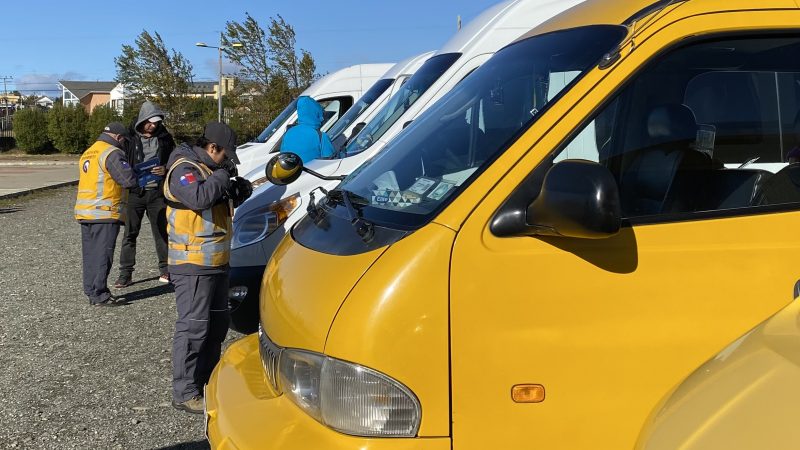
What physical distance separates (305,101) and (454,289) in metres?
5.29

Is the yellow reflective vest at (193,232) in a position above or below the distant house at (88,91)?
below

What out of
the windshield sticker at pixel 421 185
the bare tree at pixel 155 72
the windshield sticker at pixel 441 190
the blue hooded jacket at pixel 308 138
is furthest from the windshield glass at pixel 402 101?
the bare tree at pixel 155 72

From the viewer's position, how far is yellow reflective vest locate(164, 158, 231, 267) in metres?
3.90

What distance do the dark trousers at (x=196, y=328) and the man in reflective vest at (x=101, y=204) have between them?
8.70ft

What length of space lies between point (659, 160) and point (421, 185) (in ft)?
2.56

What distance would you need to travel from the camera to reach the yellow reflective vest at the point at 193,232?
154 inches

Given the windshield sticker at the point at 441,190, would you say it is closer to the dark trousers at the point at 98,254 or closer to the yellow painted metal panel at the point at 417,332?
the yellow painted metal panel at the point at 417,332

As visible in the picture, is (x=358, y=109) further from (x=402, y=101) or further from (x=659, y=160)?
(x=659, y=160)

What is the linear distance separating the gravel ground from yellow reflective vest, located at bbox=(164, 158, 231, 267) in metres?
0.96

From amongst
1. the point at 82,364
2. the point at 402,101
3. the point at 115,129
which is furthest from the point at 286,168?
the point at 115,129

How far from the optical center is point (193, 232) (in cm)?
392

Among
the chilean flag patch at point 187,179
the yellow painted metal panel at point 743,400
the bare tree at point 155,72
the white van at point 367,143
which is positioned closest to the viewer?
the yellow painted metal panel at point 743,400

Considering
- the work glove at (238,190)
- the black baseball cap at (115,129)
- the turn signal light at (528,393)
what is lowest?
the turn signal light at (528,393)

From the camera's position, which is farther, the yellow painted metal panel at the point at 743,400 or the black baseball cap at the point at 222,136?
the black baseball cap at the point at 222,136
